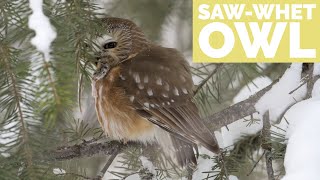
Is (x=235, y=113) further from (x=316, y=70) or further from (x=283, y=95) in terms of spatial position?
(x=316, y=70)

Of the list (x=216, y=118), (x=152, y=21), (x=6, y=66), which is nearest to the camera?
(x=6, y=66)

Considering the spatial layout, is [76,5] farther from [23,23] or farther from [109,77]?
[109,77]

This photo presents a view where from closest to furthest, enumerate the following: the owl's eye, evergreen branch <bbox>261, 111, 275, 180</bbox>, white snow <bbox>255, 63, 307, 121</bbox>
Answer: evergreen branch <bbox>261, 111, 275, 180</bbox>
white snow <bbox>255, 63, 307, 121</bbox>
the owl's eye

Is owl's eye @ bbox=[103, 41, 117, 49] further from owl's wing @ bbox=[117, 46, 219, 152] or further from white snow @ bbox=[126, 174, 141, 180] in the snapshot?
white snow @ bbox=[126, 174, 141, 180]

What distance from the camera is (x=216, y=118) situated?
7.49ft

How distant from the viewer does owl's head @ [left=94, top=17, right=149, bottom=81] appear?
239 centimetres

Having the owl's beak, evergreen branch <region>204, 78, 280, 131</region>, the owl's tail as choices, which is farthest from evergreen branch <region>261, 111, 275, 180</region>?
the owl's beak

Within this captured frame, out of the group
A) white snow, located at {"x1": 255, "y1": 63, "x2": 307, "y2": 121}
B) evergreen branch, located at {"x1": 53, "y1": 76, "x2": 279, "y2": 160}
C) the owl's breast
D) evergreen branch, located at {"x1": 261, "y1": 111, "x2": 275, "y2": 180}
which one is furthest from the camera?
the owl's breast

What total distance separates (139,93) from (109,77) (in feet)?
0.49

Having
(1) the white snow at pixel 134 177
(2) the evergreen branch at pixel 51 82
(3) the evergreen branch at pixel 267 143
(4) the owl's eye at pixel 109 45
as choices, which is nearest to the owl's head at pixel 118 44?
(4) the owl's eye at pixel 109 45

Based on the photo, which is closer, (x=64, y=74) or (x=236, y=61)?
(x=64, y=74)

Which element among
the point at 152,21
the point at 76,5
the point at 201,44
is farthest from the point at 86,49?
the point at 152,21

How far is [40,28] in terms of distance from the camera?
2.09m

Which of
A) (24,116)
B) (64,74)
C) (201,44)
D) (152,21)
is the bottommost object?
(24,116)
